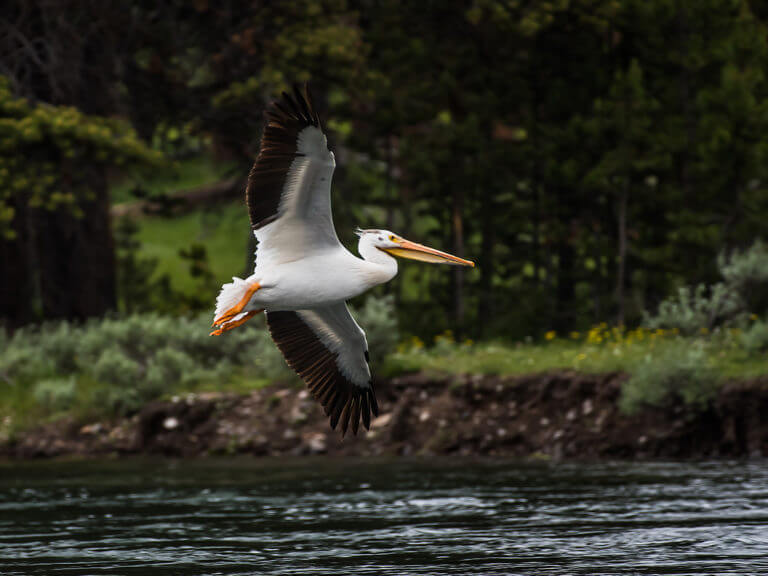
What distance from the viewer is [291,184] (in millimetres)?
8203

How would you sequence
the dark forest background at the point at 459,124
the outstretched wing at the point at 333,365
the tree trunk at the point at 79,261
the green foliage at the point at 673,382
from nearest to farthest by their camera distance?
the outstretched wing at the point at 333,365, the green foliage at the point at 673,382, the dark forest background at the point at 459,124, the tree trunk at the point at 79,261

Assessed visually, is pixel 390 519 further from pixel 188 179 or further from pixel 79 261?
pixel 188 179

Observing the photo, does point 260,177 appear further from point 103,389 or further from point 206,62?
point 206,62

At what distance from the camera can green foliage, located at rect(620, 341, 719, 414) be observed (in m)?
13.3

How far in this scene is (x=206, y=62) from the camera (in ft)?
72.0

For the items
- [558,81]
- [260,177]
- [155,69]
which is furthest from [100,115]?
[260,177]

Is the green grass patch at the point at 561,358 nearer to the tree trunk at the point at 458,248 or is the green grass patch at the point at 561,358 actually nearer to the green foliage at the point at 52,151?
the tree trunk at the point at 458,248

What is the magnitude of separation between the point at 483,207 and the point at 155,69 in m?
6.05

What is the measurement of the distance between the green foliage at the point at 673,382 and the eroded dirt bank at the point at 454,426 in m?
0.18

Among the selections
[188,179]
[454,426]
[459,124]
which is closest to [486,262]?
[459,124]

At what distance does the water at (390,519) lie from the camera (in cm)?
820

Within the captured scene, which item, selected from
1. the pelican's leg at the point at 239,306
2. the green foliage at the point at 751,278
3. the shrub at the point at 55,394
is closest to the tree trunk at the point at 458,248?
the green foliage at the point at 751,278

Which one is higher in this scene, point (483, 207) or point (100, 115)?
point (100, 115)

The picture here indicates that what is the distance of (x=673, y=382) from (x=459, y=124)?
7.75m
